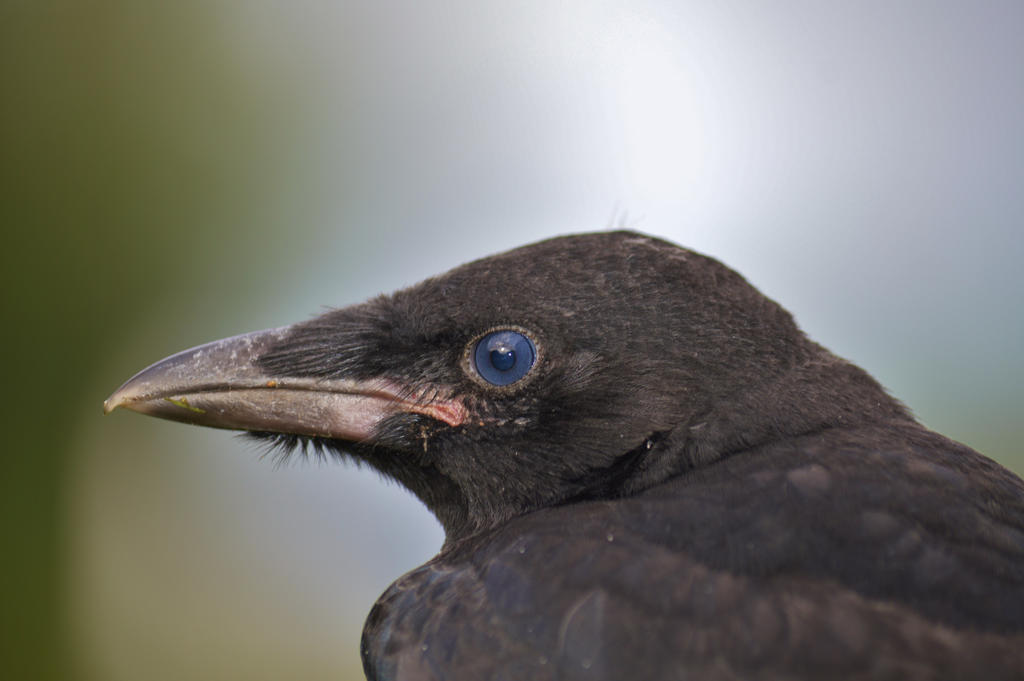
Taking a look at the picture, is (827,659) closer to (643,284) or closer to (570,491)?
(570,491)

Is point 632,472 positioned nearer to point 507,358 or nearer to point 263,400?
point 507,358

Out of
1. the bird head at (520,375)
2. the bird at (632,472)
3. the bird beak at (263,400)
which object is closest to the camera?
the bird at (632,472)

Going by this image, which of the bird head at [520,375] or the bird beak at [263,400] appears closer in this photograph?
the bird head at [520,375]

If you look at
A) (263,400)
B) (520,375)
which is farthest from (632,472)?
(263,400)

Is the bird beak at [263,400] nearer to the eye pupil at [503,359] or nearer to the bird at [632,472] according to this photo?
the bird at [632,472]

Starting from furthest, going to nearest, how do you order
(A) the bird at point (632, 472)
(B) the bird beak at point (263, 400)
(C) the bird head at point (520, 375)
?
(B) the bird beak at point (263, 400) < (C) the bird head at point (520, 375) < (A) the bird at point (632, 472)

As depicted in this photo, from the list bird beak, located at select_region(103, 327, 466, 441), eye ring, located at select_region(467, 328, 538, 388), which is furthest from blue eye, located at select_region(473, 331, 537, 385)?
bird beak, located at select_region(103, 327, 466, 441)

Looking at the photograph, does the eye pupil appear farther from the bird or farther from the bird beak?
the bird beak

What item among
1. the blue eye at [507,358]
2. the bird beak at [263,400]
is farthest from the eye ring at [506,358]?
the bird beak at [263,400]
